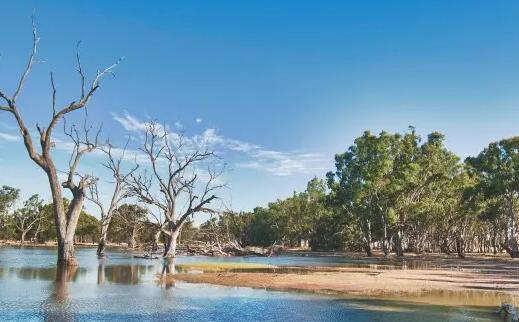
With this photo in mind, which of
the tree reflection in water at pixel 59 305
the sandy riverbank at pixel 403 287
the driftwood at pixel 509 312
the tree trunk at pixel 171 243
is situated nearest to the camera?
the tree reflection in water at pixel 59 305

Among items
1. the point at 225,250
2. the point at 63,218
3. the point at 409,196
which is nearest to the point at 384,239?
the point at 409,196

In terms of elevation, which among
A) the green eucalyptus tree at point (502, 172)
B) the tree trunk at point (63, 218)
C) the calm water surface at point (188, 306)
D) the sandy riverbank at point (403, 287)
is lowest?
the sandy riverbank at point (403, 287)

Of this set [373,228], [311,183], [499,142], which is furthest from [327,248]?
[499,142]

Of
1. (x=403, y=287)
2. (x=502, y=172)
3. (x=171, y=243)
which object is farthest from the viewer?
(x=502, y=172)

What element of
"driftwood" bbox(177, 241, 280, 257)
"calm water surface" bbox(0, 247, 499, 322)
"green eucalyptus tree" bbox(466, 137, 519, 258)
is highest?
"green eucalyptus tree" bbox(466, 137, 519, 258)

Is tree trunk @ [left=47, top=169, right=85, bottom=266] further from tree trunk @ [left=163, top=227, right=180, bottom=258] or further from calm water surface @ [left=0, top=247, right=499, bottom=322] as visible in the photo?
tree trunk @ [left=163, top=227, right=180, bottom=258]

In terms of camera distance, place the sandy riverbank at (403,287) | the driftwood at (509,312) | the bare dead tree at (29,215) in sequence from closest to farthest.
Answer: the driftwood at (509,312) → the sandy riverbank at (403,287) → the bare dead tree at (29,215)

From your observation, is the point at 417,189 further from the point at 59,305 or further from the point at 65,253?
the point at 59,305

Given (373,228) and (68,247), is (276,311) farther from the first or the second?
(373,228)

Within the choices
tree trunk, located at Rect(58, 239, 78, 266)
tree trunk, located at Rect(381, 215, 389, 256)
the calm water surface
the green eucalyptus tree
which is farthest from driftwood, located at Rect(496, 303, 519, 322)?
tree trunk, located at Rect(381, 215, 389, 256)

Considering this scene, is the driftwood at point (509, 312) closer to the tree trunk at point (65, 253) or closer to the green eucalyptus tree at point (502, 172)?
the tree trunk at point (65, 253)

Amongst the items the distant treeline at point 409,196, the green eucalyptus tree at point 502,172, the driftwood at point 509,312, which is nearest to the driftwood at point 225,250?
the distant treeline at point 409,196

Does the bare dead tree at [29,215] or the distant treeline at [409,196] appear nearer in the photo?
the distant treeline at [409,196]

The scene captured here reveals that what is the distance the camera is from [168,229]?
201 ft
